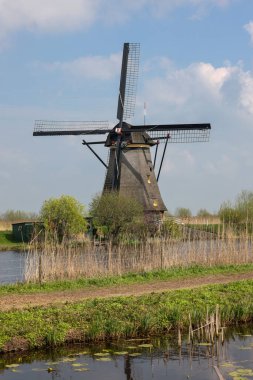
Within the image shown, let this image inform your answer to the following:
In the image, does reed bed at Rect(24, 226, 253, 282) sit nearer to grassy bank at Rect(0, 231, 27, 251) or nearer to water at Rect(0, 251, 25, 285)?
water at Rect(0, 251, 25, 285)

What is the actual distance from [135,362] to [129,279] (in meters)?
7.10

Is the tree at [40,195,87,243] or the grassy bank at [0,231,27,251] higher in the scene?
the tree at [40,195,87,243]

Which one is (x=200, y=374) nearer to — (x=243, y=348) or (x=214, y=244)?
(x=243, y=348)

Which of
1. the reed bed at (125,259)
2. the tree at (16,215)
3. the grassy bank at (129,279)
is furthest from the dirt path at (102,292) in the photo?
the tree at (16,215)

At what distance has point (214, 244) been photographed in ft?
66.4

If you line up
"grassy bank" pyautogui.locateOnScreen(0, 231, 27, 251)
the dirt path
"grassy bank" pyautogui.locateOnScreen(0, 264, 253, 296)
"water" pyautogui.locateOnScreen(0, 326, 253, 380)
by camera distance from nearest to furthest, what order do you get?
"water" pyautogui.locateOnScreen(0, 326, 253, 380) → the dirt path → "grassy bank" pyautogui.locateOnScreen(0, 264, 253, 296) → "grassy bank" pyautogui.locateOnScreen(0, 231, 27, 251)

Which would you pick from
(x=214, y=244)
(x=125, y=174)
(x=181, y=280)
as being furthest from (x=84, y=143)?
(x=181, y=280)

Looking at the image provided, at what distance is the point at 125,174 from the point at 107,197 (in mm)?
2868

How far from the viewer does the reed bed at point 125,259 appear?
16578 mm

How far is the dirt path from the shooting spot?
42.8 feet

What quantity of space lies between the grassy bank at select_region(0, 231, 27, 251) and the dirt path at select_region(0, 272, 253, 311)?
2110 cm

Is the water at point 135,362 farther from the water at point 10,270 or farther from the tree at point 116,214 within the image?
the tree at point 116,214

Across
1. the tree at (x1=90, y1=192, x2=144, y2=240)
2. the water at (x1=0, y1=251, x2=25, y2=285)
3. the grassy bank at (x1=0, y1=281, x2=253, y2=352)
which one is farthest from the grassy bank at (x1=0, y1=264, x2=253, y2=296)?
the tree at (x1=90, y1=192, x2=144, y2=240)

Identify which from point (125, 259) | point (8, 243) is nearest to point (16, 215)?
point (8, 243)
